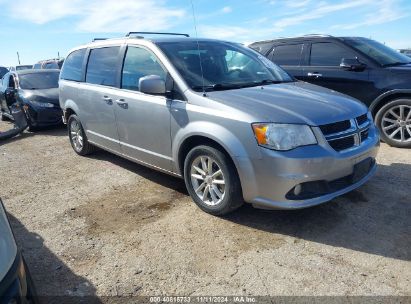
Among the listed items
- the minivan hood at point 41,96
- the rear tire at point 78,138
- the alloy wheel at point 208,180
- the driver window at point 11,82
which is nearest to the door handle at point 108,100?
the rear tire at point 78,138

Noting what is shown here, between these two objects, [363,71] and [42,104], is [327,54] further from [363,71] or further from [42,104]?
[42,104]

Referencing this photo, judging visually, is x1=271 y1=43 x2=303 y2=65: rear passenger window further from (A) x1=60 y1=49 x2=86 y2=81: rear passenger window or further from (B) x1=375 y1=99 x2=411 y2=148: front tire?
(A) x1=60 y1=49 x2=86 y2=81: rear passenger window

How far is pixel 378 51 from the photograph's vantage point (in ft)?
21.3

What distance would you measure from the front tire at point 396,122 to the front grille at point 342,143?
2.83m

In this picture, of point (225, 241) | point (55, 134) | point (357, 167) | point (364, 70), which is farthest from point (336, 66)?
point (55, 134)

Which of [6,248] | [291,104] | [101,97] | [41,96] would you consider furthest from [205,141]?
[41,96]

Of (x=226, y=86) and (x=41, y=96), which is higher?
(x=226, y=86)

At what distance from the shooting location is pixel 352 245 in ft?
10.5

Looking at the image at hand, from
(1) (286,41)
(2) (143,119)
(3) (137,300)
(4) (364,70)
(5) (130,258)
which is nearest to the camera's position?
(3) (137,300)

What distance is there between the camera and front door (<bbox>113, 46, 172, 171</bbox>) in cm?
408

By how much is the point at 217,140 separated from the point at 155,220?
109 cm

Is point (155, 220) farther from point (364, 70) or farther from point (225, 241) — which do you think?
point (364, 70)

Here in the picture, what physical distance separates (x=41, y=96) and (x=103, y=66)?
14.8 feet

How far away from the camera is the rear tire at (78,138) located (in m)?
6.01
